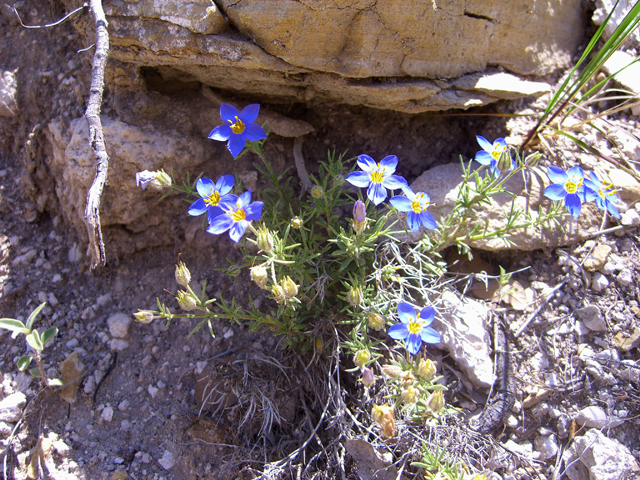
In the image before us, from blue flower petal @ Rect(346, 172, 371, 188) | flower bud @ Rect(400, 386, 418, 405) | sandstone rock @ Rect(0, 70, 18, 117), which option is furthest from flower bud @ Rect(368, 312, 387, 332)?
sandstone rock @ Rect(0, 70, 18, 117)

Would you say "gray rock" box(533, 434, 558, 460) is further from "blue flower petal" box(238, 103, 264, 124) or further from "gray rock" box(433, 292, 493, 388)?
"blue flower petal" box(238, 103, 264, 124)

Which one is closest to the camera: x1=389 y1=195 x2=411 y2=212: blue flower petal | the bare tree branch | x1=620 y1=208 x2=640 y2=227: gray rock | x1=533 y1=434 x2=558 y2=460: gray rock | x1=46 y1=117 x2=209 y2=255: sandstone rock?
the bare tree branch

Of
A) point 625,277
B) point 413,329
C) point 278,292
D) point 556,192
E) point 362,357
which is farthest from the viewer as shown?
point 625,277

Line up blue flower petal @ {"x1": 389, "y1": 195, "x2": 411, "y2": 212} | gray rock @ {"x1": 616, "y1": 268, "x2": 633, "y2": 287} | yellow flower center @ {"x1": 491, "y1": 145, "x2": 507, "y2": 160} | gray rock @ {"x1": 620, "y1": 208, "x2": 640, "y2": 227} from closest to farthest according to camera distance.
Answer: blue flower petal @ {"x1": 389, "y1": 195, "x2": 411, "y2": 212} → yellow flower center @ {"x1": 491, "y1": 145, "x2": 507, "y2": 160} → gray rock @ {"x1": 616, "y1": 268, "x2": 633, "y2": 287} → gray rock @ {"x1": 620, "y1": 208, "x2": 640, "y2": 227}

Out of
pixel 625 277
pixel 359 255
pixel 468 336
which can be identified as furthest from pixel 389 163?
pixel 625 277

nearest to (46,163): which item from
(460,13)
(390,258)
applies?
(390,258)

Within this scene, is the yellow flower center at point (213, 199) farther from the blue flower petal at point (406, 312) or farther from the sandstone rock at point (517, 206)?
the sandstone rock at point (517, 206)

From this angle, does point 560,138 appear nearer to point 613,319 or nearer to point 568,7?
point 568,7

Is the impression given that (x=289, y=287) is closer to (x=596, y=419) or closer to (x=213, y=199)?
(x=213, y=199)
